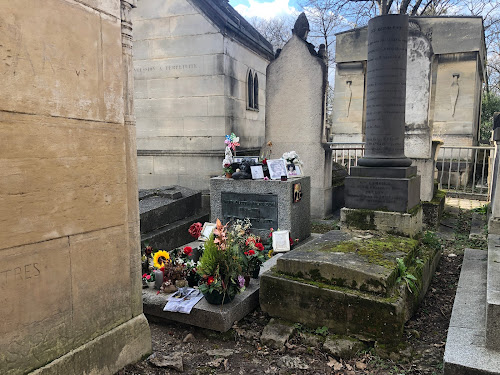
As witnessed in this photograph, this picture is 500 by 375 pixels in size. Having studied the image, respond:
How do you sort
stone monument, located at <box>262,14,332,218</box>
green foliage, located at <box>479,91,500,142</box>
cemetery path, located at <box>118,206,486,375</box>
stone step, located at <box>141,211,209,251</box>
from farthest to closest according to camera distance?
green foliage, located at <box>479,91,500,142</box> < stone monument, located at <box>262,14,332,218</box> < stone step, located at <box>141,211,209,251</box> < cemetery path, located at <box>118,206,486,375</box>

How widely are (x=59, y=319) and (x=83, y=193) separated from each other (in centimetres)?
91

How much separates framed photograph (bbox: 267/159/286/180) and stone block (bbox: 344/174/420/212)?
1.33 metres

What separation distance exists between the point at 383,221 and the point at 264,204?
2.04 meters

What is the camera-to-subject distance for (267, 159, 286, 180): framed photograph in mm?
6879

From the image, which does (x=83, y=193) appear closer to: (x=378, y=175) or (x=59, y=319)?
(x=59, y=319)

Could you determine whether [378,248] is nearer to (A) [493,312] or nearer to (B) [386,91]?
(A) [493,312]

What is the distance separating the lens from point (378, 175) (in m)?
5.91

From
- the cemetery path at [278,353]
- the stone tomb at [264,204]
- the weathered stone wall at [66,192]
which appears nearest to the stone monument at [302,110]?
the stone tomb at [264,204]

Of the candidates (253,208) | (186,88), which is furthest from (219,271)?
(186,88)

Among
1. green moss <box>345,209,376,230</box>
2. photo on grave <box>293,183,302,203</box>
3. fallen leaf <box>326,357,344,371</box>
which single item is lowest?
fallen leaf <box>326,357,344,371</box>

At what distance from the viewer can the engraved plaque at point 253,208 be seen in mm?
6746

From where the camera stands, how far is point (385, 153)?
6.00m

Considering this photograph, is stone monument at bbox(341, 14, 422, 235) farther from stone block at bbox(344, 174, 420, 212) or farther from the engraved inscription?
the engraved inscription

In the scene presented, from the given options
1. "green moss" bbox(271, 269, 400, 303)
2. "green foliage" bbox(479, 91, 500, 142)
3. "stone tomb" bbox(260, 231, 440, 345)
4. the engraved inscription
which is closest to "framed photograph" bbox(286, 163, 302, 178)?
"stone tomb" bbox(260, 231, 440, 345)
